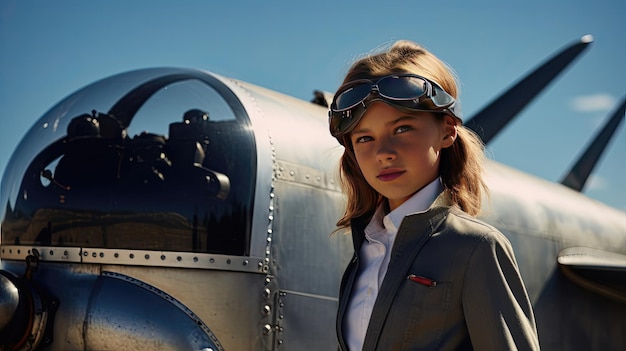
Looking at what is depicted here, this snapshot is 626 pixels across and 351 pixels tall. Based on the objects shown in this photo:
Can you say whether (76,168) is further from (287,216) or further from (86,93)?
(287,216)

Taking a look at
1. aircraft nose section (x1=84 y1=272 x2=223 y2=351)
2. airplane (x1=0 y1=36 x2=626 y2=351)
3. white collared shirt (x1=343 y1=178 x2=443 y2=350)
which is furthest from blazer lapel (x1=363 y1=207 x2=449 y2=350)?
aircraft nose section (x1=84 y1=272 x2=223 y2=351)

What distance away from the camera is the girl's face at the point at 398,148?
5.99 ft

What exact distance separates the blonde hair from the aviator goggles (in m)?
0.04

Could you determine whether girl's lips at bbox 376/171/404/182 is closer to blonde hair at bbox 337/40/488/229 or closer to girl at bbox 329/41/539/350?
girl at bbox 329/41/539/350

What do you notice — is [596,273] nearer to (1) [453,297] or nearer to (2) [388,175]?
Answer: (2) [388,175]

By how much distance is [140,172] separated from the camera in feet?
12.4

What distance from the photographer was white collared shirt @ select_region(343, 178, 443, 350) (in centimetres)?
179

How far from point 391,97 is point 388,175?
193 mm

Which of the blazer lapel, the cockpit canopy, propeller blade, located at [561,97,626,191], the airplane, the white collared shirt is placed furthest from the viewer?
propeller blade, located at [561,97,626,191]

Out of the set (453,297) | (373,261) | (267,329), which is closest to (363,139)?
(373,261)

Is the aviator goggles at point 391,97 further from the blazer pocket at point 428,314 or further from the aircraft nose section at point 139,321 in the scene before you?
the aircraft nose section at point 139,321

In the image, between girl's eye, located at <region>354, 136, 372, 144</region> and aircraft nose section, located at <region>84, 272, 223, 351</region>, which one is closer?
girl's eye, located at <region>354, 136, 372, 144</region>

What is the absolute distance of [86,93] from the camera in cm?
426

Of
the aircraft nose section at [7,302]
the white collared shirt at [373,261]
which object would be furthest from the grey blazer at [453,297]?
the aircraft nose section at [7,302]
